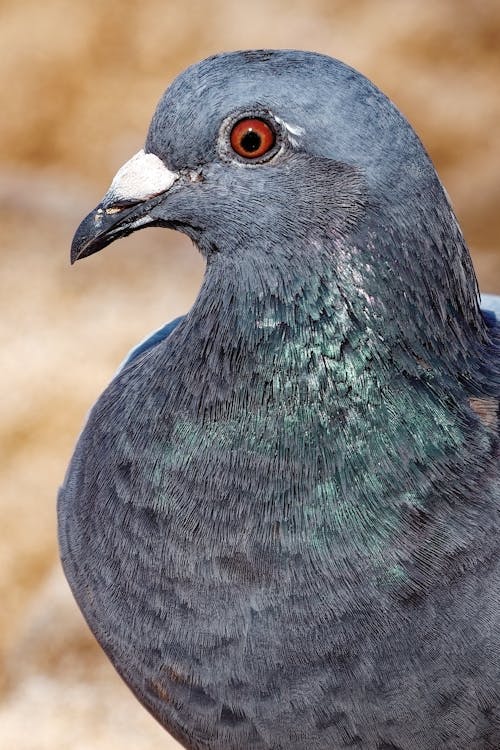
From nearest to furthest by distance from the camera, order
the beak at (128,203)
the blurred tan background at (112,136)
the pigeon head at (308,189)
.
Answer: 1. the pigeon head at (308,189)
2. the beak at (128,203)
3. the blurred tan background at (112,136)

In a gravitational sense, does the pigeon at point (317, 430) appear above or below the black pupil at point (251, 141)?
below

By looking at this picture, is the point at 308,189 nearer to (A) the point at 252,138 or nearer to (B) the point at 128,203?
(A) the point at 252,138

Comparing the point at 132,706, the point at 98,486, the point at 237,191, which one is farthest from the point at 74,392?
the point at 237,191

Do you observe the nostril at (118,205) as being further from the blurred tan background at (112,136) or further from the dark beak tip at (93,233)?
the blurred tan background at (112,136)

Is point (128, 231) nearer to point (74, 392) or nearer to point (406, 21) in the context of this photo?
point (74, 392)

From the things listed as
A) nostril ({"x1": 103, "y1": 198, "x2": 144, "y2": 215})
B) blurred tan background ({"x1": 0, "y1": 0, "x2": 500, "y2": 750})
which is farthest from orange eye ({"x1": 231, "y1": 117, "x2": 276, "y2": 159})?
blurred tan background ({"x1": 0, "y1": 0, "x2": 500, "y2": 750})

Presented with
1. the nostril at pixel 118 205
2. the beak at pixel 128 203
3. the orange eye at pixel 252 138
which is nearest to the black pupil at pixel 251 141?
the orange eye at pixel 252 138

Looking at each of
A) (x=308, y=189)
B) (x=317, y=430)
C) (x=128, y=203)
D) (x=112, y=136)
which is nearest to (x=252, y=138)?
(x=308, y=189)
